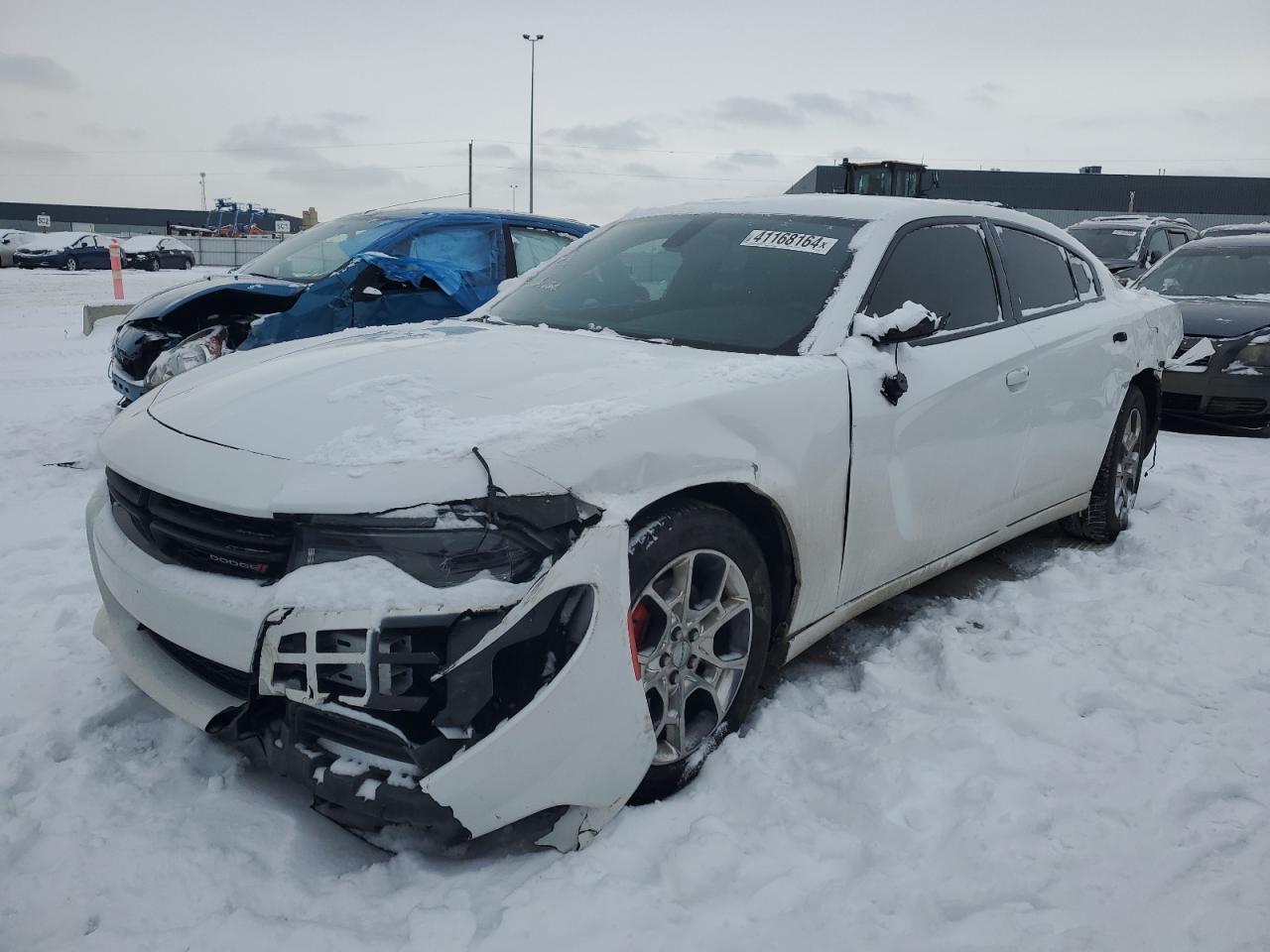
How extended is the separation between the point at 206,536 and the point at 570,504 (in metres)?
0.84

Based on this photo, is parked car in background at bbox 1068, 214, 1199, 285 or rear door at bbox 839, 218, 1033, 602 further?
parked car in background at bbox 1068, 214, 1199, 285

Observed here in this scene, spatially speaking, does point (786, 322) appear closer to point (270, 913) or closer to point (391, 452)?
point (391, 452)

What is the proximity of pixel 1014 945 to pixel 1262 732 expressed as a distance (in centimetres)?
137

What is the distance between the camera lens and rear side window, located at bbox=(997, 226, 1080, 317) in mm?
3865

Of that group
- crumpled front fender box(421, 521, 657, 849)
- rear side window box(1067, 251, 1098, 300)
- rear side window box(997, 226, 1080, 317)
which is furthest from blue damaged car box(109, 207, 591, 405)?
crumpled front fender box(421, 521, 657, 849)

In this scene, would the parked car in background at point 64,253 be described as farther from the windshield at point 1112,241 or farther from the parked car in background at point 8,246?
the windshield at point 1112,241

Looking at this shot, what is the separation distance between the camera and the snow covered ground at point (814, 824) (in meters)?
2.02

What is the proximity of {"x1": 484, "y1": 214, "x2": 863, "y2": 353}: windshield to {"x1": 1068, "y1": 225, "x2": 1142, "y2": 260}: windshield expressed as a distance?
10745 millimetres

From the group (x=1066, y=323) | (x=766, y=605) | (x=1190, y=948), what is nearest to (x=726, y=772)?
(x=766, y=605)

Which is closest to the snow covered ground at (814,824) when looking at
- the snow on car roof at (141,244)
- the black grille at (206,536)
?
the black grille at (206,536)

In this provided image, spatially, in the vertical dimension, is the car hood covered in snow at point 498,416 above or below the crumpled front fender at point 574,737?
above

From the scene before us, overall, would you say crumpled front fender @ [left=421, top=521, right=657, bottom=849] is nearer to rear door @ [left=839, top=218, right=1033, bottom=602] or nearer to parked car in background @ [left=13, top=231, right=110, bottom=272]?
rear door @ [left=839, top=218, right=1033, bottom=602]

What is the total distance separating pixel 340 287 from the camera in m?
5.73

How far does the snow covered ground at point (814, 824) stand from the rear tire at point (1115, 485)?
0.91 metres
